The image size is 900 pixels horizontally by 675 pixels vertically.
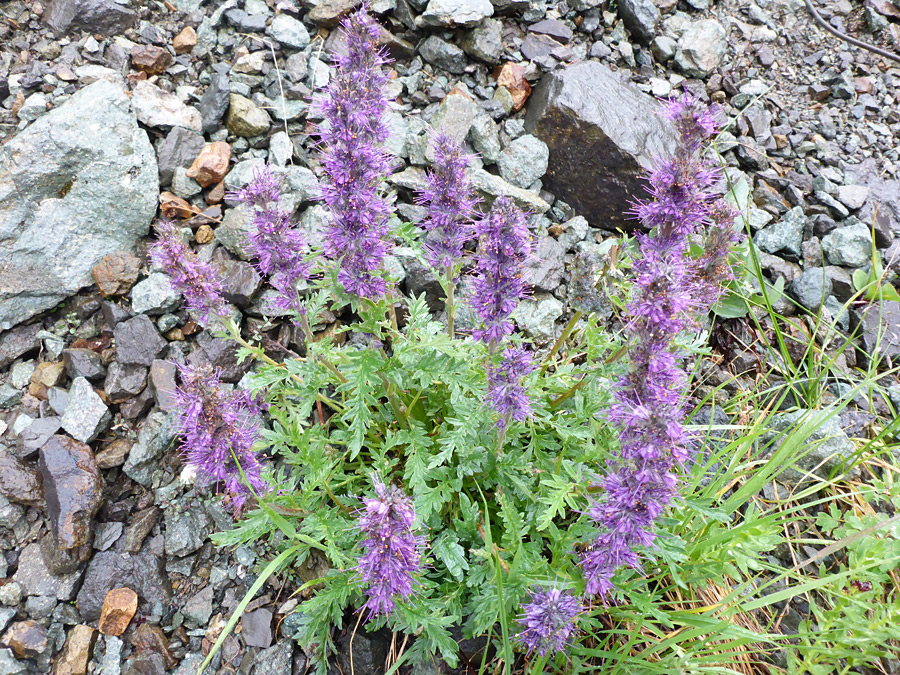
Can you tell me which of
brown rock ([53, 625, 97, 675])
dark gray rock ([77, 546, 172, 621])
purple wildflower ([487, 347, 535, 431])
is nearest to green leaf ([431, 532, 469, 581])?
purple wildflower ([487, 347, 535, 431])

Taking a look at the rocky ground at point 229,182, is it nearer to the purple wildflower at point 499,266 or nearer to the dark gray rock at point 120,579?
the dark gray rock at point 120,579

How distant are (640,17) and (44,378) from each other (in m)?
7.90

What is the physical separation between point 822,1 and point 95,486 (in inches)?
426

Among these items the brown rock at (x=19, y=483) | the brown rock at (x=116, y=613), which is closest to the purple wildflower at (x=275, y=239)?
the brown rock at (x=116, y=613)

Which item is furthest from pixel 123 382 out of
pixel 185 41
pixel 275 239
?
pixel 185 41

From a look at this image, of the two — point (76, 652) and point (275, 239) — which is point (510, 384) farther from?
point (76, 652)

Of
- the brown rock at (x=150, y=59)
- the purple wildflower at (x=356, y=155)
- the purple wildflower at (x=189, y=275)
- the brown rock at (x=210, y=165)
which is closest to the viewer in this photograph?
the purple wildflower at (x=356, y=155)

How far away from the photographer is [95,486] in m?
5.02

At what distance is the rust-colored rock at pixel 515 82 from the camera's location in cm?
729

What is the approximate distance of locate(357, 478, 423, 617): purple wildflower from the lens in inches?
120

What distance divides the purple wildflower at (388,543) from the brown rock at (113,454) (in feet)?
9.84

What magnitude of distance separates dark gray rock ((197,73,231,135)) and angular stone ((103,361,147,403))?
2703mm

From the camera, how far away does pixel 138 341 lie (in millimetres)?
5555

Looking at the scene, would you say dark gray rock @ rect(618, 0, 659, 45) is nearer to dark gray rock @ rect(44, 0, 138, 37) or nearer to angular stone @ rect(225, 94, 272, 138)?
angular stone @ rect(225, 94, 272, 138)
